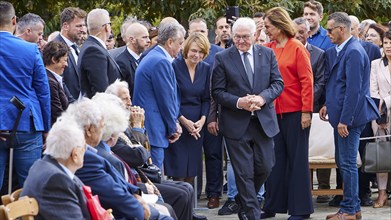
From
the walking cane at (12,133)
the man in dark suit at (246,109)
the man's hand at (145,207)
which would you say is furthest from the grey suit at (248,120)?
the man's hand at (145,207)

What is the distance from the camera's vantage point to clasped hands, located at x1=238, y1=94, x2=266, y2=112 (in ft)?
33.5

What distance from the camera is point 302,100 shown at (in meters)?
10.8

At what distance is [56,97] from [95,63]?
21.8 inches

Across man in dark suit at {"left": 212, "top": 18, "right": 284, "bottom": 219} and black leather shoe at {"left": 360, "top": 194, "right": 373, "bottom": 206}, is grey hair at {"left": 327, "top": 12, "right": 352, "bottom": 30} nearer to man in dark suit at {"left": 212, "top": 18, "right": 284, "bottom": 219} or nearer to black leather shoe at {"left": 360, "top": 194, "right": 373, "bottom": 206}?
man in dark suit at {"left": 212, "top": 18, "right": 284, "bottom": 219}

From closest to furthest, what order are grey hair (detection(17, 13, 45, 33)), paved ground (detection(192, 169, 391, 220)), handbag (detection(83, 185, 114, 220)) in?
handbag (detection(83, 185, 114, 220)) < grey hair (detection(17, 13, 45, 33)) < paved ground (detection(192, 169, 391, 220))

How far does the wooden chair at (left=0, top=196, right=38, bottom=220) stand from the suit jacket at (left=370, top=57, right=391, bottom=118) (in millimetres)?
6559

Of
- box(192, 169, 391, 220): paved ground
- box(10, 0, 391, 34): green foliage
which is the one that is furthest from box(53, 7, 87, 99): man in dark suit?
box(10, 0, 391, 34): green foliage

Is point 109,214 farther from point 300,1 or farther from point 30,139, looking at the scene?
point 300,1

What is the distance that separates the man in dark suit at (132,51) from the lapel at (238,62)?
1306mm

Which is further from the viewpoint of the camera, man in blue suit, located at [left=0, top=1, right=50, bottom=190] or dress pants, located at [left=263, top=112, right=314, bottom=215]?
dress pants, located at [left=263, top=112, right=314, bottom=215]

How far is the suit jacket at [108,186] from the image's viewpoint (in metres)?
7.44

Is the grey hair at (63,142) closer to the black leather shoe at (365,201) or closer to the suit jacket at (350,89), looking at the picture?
the suit jacket at (350,89)

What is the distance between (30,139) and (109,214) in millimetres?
2268

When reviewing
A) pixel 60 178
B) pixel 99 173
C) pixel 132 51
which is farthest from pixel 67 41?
pixel 60 178
